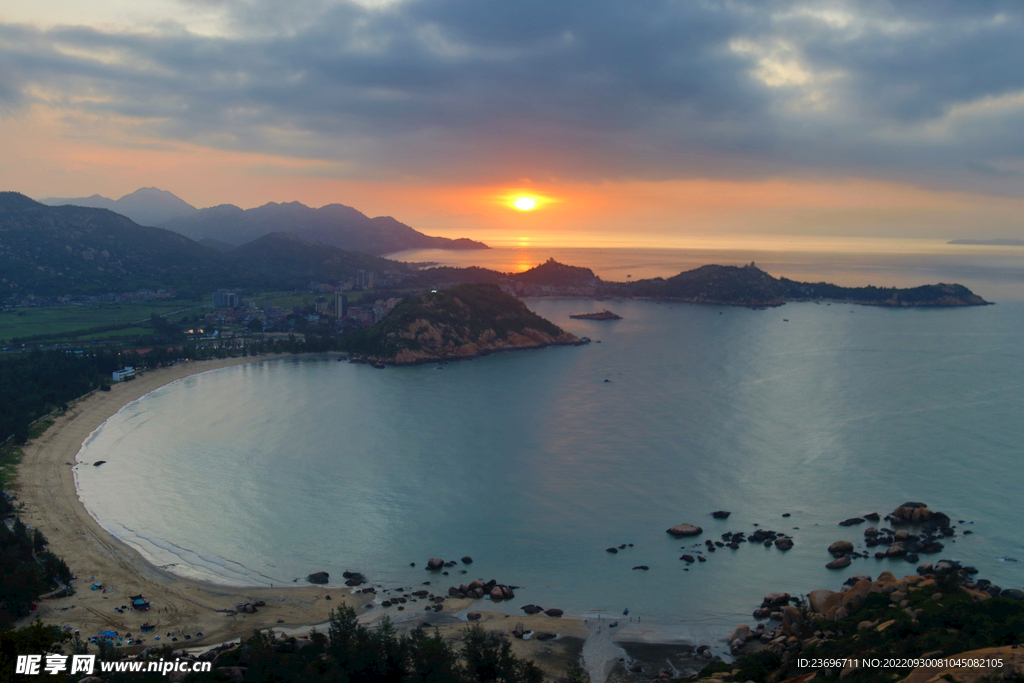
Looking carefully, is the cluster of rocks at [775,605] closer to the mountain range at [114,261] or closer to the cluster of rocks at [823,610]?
the cluster of rocks at [823,610]

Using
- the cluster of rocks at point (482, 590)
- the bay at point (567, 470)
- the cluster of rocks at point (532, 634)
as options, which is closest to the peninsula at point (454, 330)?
the bay at point (567, 470)

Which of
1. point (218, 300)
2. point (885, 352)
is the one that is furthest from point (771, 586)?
point (218, 300)

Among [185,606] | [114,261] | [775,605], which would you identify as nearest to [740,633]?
[775,605]

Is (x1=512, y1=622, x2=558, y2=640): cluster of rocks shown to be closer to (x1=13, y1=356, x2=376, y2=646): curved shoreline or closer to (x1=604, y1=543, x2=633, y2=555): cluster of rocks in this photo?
(x1=13, y1=356, x2=376, y2=646): curved shoreline

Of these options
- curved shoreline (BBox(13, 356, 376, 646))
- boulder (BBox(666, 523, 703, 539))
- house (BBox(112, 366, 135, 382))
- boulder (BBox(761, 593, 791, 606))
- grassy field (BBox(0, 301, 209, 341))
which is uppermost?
grassy field (BBox(0, 301, 209, 341))

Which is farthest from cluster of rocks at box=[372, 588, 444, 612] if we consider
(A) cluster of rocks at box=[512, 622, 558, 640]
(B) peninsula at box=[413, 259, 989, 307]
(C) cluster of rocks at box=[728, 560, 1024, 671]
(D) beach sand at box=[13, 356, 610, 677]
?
(B) peninsula at box=[413, 259, 989, 307]

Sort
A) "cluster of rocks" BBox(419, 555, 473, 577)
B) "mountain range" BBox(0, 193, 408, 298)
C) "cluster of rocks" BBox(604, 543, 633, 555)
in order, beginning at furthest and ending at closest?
"mountain range" BBox(0, 193, 408, 298) → "cluster of rocks" BBox(604, 543, 633, 555) → "cluster of rocks" BBox(419, 555, 473, 577)

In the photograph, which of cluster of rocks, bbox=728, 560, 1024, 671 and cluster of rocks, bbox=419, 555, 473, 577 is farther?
cluster of rocks, bbox=419, 555, 473, 577
